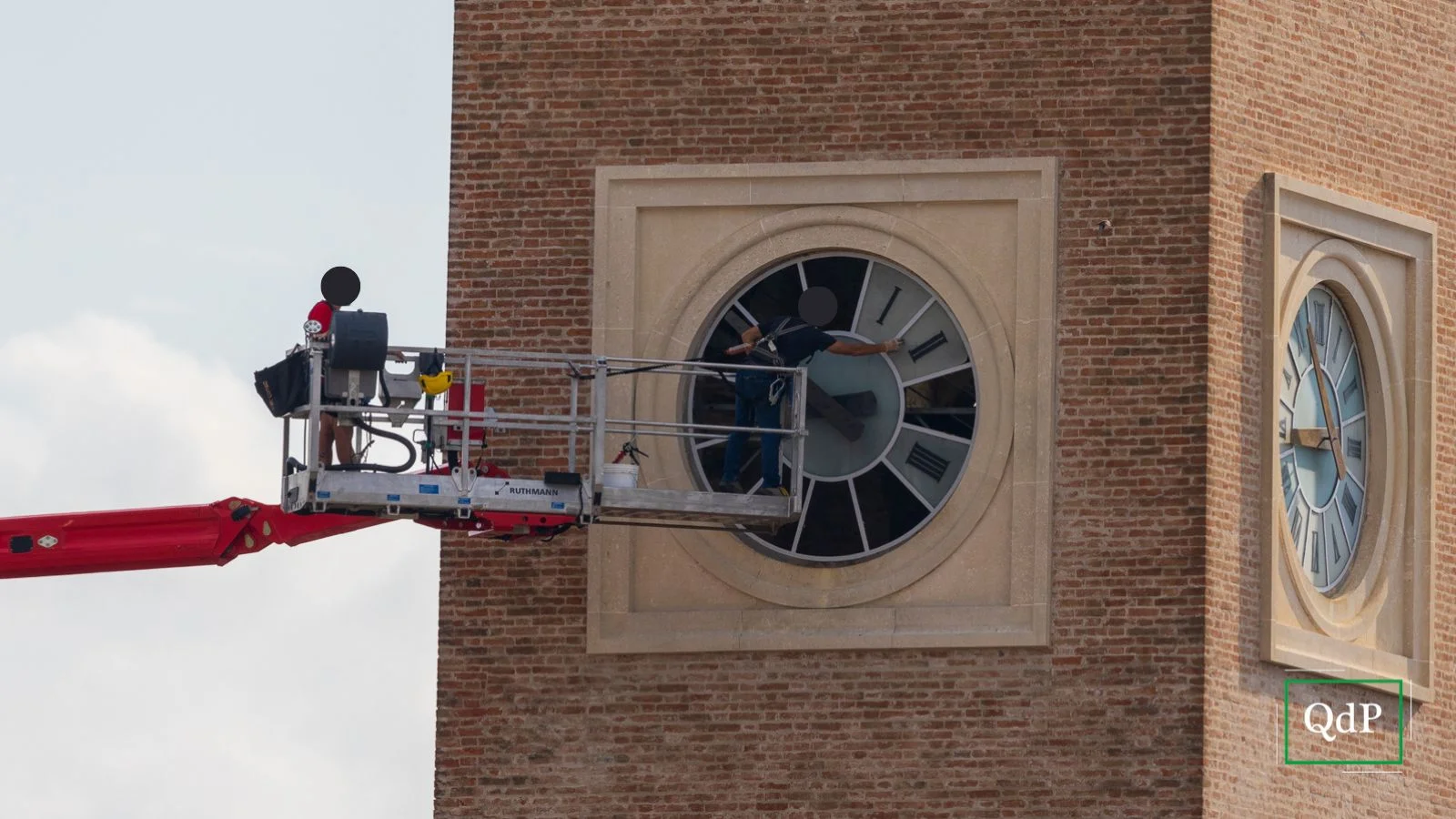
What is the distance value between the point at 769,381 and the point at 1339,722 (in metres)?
5.01

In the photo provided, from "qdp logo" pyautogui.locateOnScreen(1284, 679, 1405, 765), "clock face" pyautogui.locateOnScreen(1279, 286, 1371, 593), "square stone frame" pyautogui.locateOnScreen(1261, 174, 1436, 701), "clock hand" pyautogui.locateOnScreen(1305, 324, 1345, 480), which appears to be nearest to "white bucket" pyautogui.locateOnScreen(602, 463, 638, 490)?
"square stone frame" pyautogui.locateOnScreen(1261, 174, 1436, 701)

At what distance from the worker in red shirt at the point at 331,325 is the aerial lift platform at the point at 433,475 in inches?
3.2

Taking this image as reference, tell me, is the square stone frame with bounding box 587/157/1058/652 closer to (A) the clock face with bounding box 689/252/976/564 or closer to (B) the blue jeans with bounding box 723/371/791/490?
(A) the clock face with bounding box 689/252/976/564

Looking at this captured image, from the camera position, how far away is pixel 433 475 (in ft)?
87.6

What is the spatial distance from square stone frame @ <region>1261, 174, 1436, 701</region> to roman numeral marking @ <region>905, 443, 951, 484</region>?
2.37 meters

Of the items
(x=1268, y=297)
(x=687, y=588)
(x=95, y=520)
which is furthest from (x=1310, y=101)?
(x=95, y=520)

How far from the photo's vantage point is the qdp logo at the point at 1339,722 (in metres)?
28.4

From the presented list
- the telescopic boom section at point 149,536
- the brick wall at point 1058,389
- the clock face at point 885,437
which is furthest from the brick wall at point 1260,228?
the telescopic boom section at point 149,536

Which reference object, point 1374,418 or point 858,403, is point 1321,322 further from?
point 858,403

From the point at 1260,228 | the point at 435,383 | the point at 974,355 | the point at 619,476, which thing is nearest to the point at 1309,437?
the point at 1260,228

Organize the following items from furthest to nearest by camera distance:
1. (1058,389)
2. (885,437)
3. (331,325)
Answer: (885,437)
(1058,389)
(331,325)

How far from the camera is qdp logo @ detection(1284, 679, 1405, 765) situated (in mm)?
28375

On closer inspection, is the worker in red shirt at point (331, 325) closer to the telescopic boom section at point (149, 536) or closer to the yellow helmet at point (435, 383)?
the yellow helmet at point (435, 383)

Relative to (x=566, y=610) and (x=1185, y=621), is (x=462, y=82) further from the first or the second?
(x=1185, y=621)
